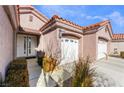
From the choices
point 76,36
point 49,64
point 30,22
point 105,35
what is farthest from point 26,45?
point 105,35

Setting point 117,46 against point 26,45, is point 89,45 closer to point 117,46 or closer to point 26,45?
point 117,46

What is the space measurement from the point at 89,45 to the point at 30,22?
599cm

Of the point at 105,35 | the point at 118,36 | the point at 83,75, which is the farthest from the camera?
the point at 105,35

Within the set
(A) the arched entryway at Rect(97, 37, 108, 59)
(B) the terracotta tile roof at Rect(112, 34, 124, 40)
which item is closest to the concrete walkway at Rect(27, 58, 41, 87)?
(A) the arched entryway at Rect(97, 37, 108, 59)

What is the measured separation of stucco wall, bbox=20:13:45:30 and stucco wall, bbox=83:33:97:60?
4.65 metres

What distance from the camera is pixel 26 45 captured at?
1182 centimetres

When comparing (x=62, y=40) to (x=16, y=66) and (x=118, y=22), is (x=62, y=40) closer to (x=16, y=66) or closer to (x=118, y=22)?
(x=118, y=22)

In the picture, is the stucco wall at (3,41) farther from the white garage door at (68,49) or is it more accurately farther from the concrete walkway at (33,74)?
the white garage door at (68,49)

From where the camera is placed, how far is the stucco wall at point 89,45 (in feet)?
34.0

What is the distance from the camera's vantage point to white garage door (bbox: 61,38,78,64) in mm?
8805

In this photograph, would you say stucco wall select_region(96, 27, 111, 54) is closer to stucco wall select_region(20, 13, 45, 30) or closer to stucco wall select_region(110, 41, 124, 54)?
stucco wall select_region(110, 41, 124, 54)

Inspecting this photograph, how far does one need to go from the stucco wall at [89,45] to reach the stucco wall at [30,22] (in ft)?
15.3
